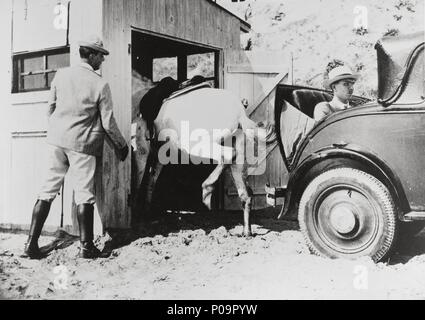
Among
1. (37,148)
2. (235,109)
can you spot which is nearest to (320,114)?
(235,109)

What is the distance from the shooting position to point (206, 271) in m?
4.03

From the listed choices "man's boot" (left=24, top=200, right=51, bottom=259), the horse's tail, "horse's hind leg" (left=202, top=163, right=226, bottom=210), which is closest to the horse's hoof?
"horse's hind leg" (left=202, top=163, right=226, bottom=210)

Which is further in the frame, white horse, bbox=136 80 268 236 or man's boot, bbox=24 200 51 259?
white horse, bbox=136 80 268 236

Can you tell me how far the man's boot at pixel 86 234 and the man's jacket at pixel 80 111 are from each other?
22.3 inches

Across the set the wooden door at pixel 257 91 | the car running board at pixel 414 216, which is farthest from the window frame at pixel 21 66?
the car running board at pixel 414 216

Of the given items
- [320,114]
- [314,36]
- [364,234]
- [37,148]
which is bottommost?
[364,234]

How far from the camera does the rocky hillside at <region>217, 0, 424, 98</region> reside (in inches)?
387

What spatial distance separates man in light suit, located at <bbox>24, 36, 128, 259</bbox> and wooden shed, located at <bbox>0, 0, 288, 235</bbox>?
60 centimetres

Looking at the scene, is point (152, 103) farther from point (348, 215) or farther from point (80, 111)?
point (348, 215)

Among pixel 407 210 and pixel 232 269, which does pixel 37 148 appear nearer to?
pixel 232 269

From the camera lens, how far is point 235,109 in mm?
5391

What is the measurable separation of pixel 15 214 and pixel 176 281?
2644mm

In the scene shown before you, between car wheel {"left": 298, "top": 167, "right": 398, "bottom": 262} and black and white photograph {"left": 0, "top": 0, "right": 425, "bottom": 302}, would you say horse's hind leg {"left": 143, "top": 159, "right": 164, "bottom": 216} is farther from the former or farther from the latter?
car wheel {"left": 298, "top": 167, "right": 398, "bottom": 262}

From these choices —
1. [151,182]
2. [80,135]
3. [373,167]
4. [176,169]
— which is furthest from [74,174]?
[373,167]
